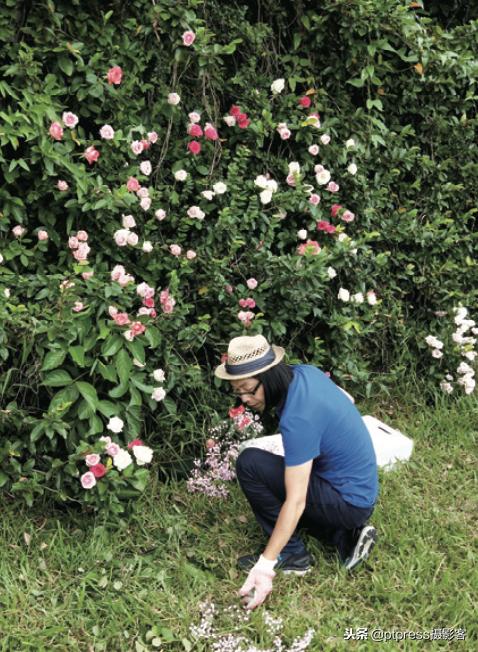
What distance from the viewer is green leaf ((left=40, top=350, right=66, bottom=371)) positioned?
235 centimetres

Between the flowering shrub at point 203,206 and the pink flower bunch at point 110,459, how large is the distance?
0.08 meters

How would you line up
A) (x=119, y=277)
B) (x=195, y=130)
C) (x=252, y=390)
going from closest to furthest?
(x=252, y=390)
(x=119, y=277)
(x=195, y=130)

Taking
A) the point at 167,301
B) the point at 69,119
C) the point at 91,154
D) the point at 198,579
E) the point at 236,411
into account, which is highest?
the point at 69,119

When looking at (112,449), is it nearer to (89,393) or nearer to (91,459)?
(91,459)

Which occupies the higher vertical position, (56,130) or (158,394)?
(56,130)

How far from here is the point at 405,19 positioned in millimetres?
3193

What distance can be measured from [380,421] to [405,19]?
6.49ft

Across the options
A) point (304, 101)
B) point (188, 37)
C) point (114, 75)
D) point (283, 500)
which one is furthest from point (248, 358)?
point (304, 101)

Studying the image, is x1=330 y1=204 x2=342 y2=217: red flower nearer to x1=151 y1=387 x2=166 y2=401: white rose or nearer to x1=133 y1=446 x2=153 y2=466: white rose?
x1=151 y1=387 x2=166 y2=401: white rose

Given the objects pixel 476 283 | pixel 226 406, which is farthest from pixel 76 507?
pixel 476 283

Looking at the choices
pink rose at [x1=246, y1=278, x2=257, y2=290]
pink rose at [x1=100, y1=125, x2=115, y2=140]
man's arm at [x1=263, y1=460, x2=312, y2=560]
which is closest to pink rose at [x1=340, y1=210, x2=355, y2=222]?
pink rose at [x1=246, y1=278, x2=257, y2=290]

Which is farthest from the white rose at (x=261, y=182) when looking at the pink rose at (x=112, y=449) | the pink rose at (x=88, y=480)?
the pink rose at (x=88, y=480)

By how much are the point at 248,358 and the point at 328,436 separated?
1.28ft

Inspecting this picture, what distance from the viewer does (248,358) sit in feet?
7.45
